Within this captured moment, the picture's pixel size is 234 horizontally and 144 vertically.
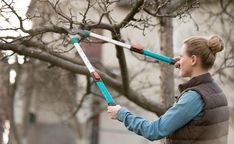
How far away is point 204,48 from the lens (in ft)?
12.4

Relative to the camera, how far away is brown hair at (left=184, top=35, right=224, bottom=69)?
3.78m

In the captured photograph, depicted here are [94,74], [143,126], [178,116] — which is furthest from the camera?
[94,74]

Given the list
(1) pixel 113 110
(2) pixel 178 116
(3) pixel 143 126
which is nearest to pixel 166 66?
(1) pixel 113 110

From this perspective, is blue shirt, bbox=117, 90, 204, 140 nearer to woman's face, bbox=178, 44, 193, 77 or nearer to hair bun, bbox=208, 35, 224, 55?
woman's face, bbox=178, 44, 193, 77

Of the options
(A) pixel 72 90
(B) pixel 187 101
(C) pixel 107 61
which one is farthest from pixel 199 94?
(C) pixel 107 61

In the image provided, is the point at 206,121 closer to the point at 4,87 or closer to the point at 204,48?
the point at 204,48

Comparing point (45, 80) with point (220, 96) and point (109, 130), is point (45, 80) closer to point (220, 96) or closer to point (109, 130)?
point (109, 130)

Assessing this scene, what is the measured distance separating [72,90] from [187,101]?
13.9 m

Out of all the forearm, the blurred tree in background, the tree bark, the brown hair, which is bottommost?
the forearm

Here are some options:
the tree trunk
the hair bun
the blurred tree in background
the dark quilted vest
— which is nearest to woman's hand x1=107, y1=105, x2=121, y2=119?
the dark quilted vest

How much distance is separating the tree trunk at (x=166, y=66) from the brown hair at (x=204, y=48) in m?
5.19

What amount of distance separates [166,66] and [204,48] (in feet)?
17.4

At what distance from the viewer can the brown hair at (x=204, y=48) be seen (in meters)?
3.78

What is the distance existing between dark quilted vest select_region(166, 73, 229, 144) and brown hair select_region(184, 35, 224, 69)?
0.34ft
